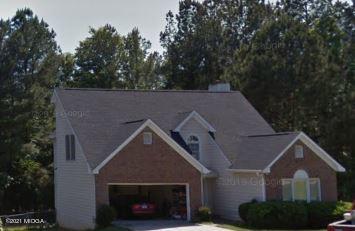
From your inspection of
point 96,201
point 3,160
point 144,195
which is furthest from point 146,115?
point 3,160

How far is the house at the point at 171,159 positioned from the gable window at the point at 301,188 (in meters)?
0.05

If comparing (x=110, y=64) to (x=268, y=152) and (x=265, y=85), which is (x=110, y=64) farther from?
(x=268, y=152)

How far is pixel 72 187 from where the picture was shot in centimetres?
3625

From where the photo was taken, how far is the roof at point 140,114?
34375 mm

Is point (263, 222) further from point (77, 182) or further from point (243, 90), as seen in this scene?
point (243, 90)

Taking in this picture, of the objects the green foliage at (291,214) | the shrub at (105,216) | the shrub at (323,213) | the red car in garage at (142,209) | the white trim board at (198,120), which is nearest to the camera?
the shrub at (105,216)

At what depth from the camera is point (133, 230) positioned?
2959 cm

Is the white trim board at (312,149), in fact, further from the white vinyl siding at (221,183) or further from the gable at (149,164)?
the gable at (149,164)

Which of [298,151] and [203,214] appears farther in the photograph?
[298,151]

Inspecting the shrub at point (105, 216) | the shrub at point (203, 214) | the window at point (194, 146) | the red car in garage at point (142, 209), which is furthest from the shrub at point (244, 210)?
the shrub at point (105, 216)

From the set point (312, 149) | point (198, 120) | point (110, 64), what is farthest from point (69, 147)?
point (110, 64)

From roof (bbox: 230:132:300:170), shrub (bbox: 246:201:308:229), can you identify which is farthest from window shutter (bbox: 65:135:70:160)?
shrub (bbox: 246:201:308:229)

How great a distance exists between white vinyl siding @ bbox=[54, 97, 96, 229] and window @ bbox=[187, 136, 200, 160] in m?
6.77

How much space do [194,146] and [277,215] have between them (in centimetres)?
806
